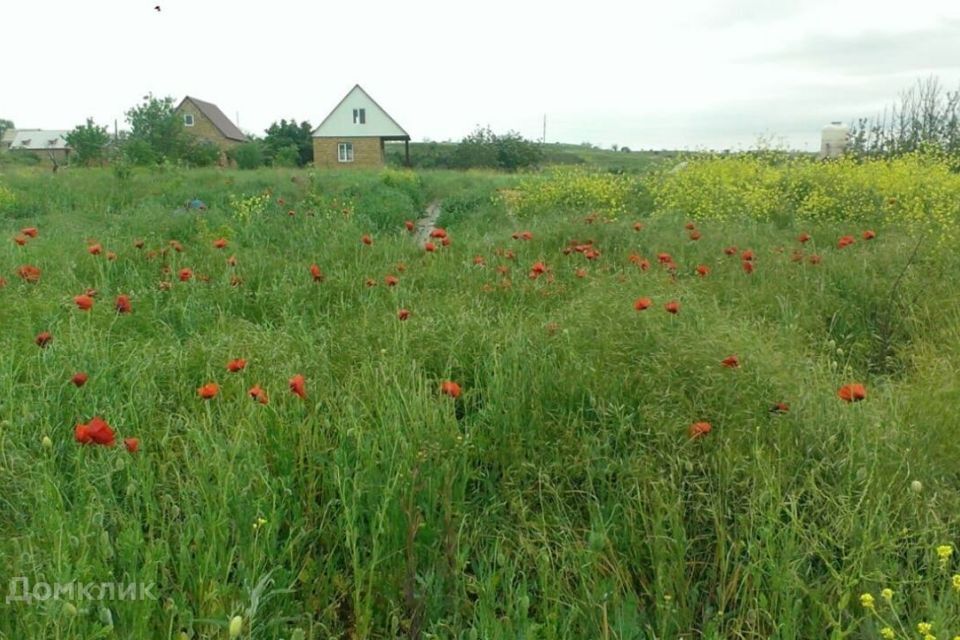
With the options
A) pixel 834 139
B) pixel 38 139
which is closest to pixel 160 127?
pixel 834 139

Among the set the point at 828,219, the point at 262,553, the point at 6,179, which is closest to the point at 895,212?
the point at 828,219

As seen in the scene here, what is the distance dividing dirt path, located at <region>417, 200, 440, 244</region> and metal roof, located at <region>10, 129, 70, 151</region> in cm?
6492

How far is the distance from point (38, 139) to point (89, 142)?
4876 cm

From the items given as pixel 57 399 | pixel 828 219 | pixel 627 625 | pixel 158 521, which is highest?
pixel 828 219

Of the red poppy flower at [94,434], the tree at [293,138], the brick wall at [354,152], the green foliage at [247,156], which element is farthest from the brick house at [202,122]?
the red poppy flower at [94,434]

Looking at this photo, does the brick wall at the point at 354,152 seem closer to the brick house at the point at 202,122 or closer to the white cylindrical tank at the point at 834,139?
the brick house at the point at 202,122

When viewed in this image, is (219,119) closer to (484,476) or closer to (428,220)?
(428,220)

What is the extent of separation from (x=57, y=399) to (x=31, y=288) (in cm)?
201

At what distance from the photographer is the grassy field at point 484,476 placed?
5.31ft

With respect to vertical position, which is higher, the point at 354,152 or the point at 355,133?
the point at 355,133

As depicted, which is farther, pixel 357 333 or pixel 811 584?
pixel 357 333

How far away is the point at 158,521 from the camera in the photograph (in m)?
1.85

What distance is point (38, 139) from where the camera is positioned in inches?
2805

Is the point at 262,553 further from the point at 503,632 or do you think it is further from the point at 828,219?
the point at 828,219
